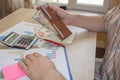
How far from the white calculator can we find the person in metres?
0.11

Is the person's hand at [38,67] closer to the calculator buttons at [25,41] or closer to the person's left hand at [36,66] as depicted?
the person's left hand at [36,66]

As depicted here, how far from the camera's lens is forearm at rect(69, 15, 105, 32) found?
3.81ft

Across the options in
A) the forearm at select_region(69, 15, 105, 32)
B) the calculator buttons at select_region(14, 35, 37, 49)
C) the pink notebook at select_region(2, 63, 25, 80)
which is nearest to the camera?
the pink notebook at select_region(2, 63, 25, 80)

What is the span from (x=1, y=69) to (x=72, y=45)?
0.37 metres

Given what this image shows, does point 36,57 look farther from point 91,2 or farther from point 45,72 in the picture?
point 91,2

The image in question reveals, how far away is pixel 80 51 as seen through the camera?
2.98 feet

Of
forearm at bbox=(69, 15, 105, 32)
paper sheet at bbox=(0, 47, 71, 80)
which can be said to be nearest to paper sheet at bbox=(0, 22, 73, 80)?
paper sheet at bbox=(0, 47, 71, 80)

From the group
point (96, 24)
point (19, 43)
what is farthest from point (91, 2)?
point (19, 43)

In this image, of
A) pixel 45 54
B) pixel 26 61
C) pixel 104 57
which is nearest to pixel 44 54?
pixel 45 54

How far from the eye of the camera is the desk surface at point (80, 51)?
0.75 meters

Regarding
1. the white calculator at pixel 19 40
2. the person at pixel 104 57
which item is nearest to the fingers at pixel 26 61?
the person at pixel 104 57

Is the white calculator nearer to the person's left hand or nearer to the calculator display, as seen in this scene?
the calculator display

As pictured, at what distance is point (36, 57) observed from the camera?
780 millimetres

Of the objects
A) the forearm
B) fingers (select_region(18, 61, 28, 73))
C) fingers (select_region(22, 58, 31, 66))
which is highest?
the forearm
